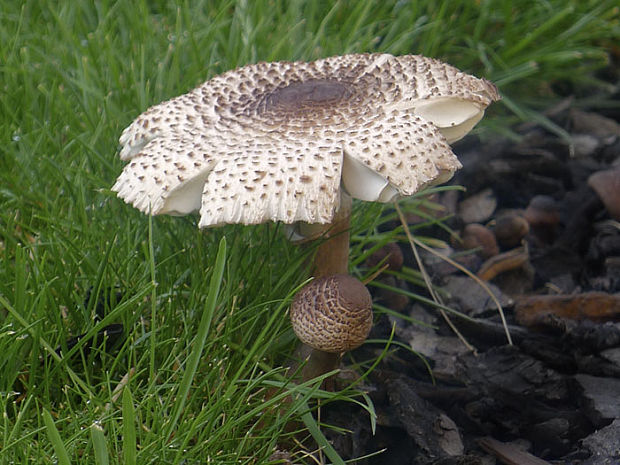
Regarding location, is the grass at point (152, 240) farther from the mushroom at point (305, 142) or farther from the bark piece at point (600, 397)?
the bark piece at point (600, 397)

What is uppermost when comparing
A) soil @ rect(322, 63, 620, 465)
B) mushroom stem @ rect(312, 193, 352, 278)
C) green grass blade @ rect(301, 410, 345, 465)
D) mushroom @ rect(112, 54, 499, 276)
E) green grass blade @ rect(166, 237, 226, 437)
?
mushroom @ rect(112, 54, 499, 276)

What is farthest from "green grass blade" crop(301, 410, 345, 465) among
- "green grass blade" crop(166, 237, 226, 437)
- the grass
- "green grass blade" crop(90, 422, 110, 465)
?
"green grass blade" crop(90, 422, 110, 465)

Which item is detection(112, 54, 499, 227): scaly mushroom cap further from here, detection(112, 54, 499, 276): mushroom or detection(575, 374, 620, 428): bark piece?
detection(575, 374, 620, 428): bark piece

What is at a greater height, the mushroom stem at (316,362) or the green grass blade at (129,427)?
the green grass blade at (129,427)

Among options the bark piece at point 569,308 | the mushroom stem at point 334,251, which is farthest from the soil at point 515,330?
the mushroom stem at point 334,251

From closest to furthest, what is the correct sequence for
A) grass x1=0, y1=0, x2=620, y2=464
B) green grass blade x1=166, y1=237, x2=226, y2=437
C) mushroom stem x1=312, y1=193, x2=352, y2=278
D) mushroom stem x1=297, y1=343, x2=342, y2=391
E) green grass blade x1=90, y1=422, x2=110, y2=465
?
1. green grass blade x1=90, y1=422, x2=110, y2=465
2. green grass blade x1=166, y1=237, x2=226, y2=437
3. grass x1=0, y1=0, x2=620, y2=464
4. mushroom stem x1=297, y1=343, x2=342, y2=391
5. mushroom stem x1=312, y1=193, x2=352, y2=278

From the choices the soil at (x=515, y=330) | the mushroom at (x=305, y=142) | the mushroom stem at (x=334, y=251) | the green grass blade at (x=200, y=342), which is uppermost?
the mushroom at (x=305, y=142)
